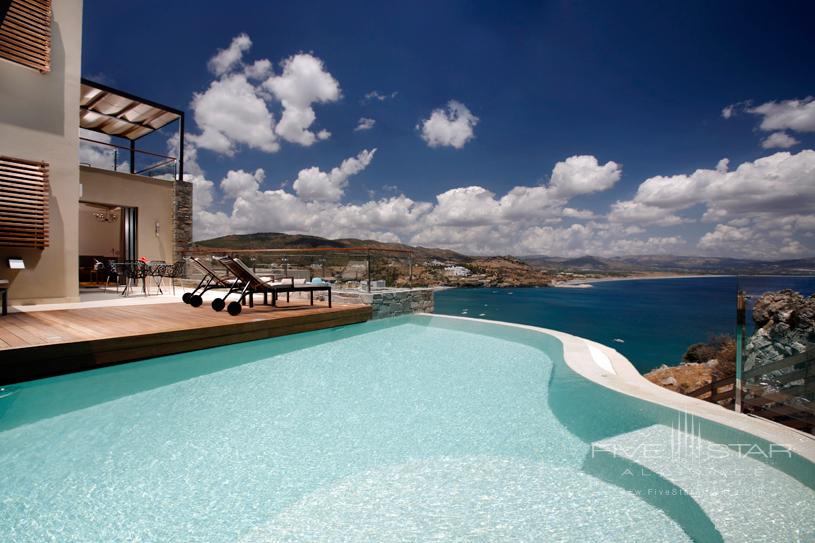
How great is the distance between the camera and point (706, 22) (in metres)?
17.7

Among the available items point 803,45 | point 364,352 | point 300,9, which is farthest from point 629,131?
point 364,352

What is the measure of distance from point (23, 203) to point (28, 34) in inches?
117

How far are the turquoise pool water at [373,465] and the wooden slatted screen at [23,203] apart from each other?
4.66 m

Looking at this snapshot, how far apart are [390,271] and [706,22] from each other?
20.3m

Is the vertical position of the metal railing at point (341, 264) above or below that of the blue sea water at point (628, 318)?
above

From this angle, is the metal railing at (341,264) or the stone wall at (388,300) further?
the metal railing at (341,264)

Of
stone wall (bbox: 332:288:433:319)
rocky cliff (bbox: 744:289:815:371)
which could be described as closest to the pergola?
stone wall (bbox: 332:288:433:319)

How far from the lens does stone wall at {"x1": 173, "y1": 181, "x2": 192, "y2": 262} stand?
40.0 ft

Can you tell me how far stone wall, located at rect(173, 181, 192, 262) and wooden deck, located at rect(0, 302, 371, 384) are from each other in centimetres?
590

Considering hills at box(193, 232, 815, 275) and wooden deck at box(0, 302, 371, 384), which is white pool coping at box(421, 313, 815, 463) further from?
wooden deck at box(0, 302, 371, 384)

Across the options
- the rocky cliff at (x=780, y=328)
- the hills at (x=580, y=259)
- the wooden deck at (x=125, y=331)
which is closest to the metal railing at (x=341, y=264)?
the hills at (x=580, y=259)

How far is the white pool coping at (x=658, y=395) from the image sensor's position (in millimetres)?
2438

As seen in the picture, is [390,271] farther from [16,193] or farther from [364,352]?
[16,193]

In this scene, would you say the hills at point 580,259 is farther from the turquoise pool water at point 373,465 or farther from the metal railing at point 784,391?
the turquoise pool water at point 373,465
